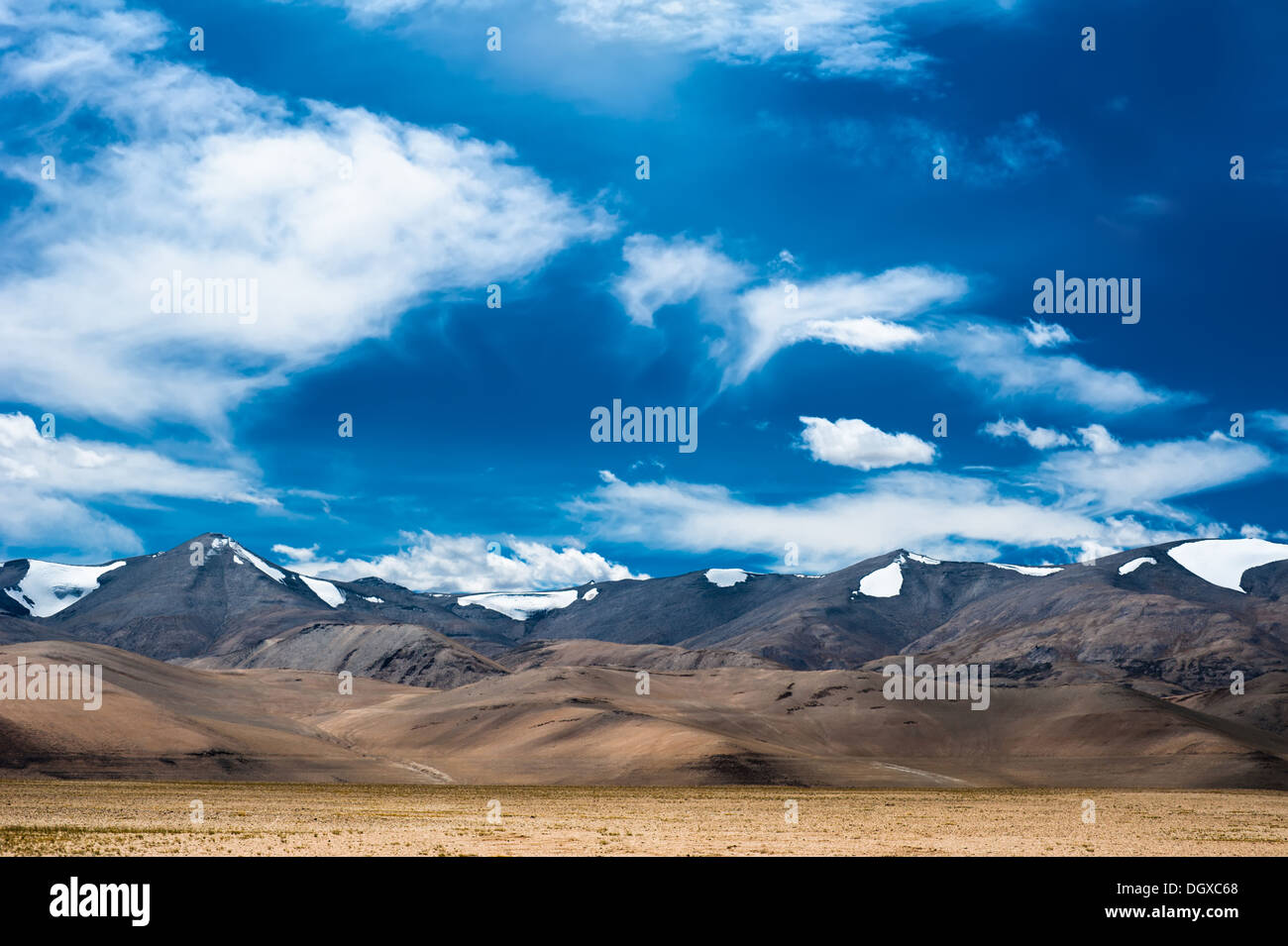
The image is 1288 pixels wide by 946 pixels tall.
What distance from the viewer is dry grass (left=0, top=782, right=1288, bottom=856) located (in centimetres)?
4306

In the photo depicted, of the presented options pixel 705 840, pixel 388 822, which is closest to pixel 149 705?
pixel 388 822

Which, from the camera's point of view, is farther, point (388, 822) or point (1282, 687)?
point (1282, 687)

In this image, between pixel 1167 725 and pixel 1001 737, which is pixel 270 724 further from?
pixel 1167 725

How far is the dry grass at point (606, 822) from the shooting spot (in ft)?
141

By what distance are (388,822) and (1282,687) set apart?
177m

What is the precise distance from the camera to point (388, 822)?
55.9 meters

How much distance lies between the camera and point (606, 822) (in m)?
58.5
